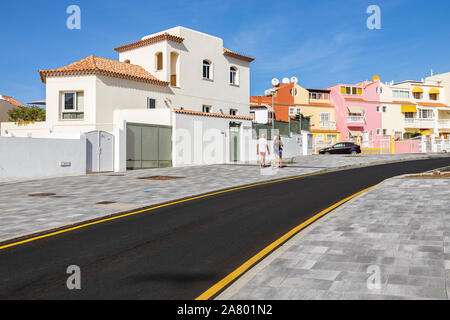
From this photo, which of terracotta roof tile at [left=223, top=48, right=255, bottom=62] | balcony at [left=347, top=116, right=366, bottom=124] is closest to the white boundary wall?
terracotta roof tile at [left=223, top=48, right=255, bottom=62]

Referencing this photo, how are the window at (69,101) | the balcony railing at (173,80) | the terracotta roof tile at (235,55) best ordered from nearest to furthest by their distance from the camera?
the window at (69,101) < the balcony railing at (173,80) < the terracotta roof tile at (235,55)

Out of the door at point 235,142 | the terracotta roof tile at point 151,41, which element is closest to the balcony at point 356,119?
the door at point 235,142

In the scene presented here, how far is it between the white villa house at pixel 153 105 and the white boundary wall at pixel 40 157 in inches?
29.8

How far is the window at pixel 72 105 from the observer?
2522 centimetres

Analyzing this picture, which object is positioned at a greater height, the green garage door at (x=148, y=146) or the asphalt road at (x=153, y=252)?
the green garage door at (x=148, y=146)

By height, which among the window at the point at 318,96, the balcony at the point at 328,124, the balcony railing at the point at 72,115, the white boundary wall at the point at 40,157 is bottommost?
the white boundary wall at the point at 40,157

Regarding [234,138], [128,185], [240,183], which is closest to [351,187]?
[240,183]

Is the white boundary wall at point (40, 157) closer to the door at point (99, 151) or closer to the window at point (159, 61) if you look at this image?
the door at point (99, 151)

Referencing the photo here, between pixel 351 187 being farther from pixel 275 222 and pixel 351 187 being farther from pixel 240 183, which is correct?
pixel 275 222

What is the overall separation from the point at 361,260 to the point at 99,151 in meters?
16.7

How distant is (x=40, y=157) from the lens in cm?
1691

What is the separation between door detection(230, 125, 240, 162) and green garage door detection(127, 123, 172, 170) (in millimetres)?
5556

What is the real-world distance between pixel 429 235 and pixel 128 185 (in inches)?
417
